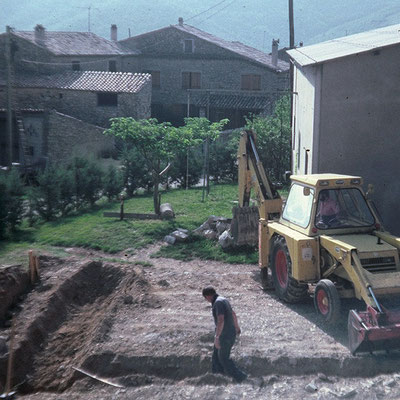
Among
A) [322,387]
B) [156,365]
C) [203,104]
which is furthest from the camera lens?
[203,104]

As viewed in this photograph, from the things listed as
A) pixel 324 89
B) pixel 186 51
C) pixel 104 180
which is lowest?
pixel 104 180

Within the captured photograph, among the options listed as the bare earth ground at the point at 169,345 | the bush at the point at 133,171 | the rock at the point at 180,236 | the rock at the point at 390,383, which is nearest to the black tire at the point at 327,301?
the bare earth ground at the point at 169,345

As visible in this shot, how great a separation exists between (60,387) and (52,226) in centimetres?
1013

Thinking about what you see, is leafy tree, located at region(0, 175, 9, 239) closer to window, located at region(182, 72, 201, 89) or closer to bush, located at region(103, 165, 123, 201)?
bush, located at region(103, 165, 123, 201)

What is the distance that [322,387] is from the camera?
7.63 m

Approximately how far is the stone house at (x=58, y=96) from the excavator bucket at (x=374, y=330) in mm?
24854

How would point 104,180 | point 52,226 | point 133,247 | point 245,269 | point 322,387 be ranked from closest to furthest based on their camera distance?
point 322,387
point 245,269
point 133,247
point 52,226
point 104,180

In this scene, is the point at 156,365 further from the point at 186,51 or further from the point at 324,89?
the point at 186,51

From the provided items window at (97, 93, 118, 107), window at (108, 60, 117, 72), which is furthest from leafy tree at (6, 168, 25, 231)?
window at (108, 60, 117, 72)

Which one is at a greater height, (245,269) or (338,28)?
(338,28)

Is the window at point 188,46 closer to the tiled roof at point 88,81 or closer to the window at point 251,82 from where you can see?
the window at point 251,82

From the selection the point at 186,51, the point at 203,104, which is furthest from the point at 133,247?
the point at 186,51

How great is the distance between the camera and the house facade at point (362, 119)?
13539mm

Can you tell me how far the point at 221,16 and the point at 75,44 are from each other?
8858 centimetres
